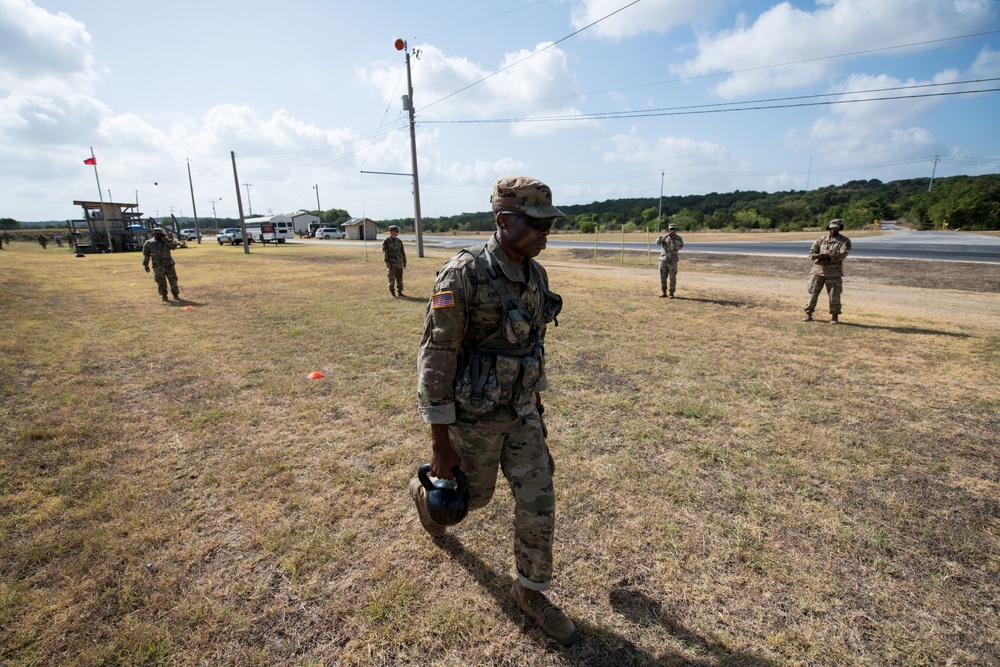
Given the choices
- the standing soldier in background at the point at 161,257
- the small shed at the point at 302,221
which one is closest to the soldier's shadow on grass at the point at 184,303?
the standing soldier in background at the point at 161,257

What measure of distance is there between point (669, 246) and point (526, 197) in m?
10.7

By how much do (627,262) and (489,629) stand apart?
75.5 ft

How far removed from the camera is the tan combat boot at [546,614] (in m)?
2.32

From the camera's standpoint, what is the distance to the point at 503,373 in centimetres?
228

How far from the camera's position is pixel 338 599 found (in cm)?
259

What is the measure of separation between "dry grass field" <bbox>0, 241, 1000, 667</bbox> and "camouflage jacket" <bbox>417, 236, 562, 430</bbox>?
1182 millimetres

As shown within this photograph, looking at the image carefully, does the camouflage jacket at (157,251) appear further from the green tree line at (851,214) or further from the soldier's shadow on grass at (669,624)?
the soldier's shadow on grass at (669,624)

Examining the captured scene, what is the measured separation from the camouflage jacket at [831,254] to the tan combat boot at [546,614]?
8714mm

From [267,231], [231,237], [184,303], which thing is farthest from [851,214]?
[231,237]

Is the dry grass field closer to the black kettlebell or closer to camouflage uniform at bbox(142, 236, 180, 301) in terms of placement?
the black kettlebell

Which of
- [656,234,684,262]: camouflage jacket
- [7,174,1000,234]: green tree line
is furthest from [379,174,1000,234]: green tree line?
[656,234,684,262]: camouflage jacket

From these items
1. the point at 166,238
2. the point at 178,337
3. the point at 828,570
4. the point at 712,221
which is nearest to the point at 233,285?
the point at 166,238

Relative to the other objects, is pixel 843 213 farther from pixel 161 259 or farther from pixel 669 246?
pixel 161 259

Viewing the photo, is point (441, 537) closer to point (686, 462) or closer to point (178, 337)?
point (686, 462)
